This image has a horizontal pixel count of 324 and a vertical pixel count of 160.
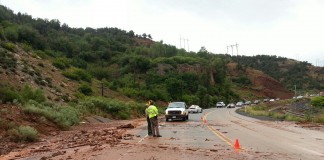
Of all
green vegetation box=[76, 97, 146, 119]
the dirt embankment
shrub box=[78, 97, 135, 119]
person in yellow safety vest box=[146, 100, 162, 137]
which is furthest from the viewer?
shrub box=[78, 97, 135, 119]

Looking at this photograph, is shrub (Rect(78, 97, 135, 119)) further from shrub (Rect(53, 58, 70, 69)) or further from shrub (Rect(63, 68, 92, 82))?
shrub (Rect(53, 58, 70, 69))

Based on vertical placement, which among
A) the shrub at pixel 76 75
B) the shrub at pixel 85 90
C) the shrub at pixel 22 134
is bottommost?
the shrub at pixel 22 134

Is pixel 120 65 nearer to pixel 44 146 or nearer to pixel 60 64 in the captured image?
pixel 60 64

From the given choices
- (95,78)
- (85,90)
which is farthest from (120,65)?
(85,90)

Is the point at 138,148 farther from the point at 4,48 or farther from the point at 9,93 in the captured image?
the point at 4,48

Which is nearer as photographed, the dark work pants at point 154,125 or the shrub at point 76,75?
the dark work pants at point 154,125

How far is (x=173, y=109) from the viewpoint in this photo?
3697 centimetres

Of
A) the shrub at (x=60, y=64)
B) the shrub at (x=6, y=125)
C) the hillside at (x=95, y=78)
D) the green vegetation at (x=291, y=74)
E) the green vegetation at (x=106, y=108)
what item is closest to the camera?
the shrub at (x=6, y=125)

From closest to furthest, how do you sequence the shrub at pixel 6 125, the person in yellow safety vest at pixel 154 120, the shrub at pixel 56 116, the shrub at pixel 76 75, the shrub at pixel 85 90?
the person in yellow safety vest at pixel 154 120 → the shrub at pixel 6 125 → the shrub at pixel 56 116 → the shrub at pixel 85 90 → the shrub at pixel 76 75

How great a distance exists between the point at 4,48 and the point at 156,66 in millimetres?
61243

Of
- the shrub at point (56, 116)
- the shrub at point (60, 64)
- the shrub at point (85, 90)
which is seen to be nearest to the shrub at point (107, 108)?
the shrub at point (85, 90)

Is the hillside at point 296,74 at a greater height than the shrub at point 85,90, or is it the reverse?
the hillside at point 296,74

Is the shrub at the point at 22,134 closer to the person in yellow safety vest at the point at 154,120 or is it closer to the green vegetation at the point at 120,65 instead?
the person in yellow safety vest at the point at 154,120

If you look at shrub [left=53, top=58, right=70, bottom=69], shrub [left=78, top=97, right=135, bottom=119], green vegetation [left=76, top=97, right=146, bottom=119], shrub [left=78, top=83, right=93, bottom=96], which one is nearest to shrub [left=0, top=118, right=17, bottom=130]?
green vegetation [left=76, top=97, right=146, bottom=119]
